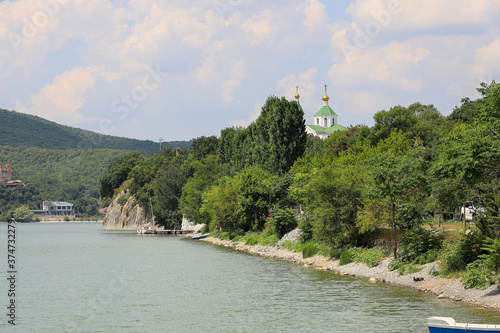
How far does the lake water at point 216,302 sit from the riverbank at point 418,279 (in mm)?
991

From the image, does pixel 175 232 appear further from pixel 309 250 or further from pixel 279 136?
pixel 309 250

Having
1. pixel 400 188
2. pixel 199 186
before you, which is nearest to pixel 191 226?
pixel 199 186

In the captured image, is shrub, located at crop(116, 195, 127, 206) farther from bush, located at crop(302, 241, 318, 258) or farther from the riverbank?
bush, located at crop(302, 241, 318, 258)

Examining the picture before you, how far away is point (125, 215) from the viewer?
187 meters

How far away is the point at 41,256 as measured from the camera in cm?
7550

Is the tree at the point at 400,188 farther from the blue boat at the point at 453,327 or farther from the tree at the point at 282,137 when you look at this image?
the tree at the point at 282,137

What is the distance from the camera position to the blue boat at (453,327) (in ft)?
62.8

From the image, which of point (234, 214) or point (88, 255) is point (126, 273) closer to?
point (88, 255)

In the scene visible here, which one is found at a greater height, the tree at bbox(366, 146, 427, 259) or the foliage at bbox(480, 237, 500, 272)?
the tree at bbox(366, 146, 427, 259)

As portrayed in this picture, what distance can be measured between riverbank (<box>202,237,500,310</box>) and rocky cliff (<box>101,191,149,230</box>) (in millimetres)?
118850

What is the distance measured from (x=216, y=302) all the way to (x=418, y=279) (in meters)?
14.0

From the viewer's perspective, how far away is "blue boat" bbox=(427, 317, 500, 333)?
19156 mm

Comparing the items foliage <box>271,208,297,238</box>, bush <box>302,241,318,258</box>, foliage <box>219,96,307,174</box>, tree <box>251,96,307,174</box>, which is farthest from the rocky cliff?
bush <box>302,241,318,258</box>

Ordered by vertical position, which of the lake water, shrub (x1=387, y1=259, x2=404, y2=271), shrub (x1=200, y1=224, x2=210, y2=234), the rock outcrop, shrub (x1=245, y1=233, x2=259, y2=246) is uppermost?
the rock outcrop
